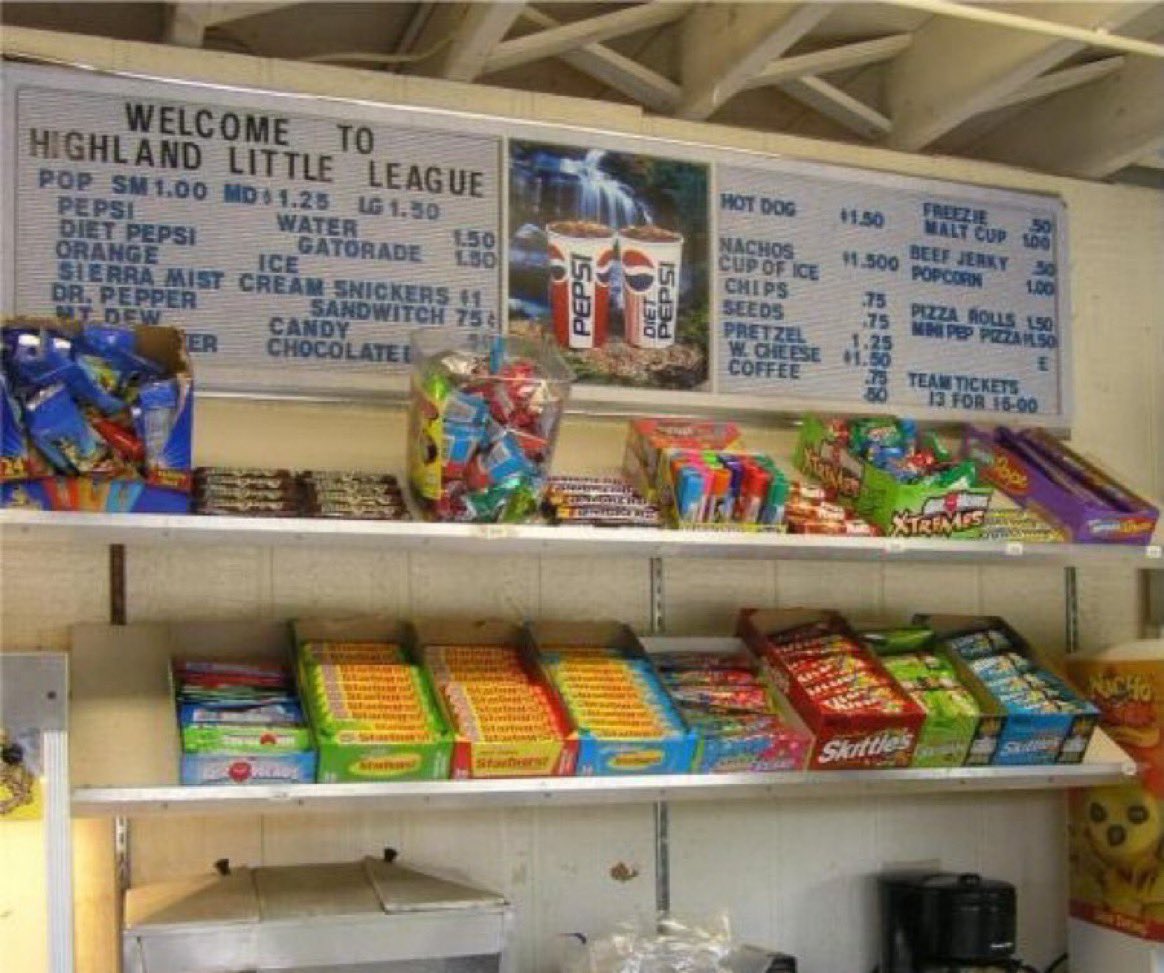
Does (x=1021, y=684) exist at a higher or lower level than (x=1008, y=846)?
higher

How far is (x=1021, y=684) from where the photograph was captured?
9.68ft

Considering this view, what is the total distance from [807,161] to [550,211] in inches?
26.0

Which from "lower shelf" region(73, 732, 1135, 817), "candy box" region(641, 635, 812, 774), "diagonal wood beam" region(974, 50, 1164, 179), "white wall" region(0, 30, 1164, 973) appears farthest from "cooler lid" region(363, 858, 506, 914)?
"diagonal wood beam" region(974, 50, 1164, 179)

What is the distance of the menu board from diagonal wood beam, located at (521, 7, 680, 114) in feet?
0.60

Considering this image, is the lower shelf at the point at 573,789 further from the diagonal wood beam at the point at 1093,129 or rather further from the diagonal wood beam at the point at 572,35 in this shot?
the diagonal wood beam at the point at 572,35

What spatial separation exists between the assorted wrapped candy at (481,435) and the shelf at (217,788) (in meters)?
0.48

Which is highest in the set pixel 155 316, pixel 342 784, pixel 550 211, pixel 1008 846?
pixel 550 211

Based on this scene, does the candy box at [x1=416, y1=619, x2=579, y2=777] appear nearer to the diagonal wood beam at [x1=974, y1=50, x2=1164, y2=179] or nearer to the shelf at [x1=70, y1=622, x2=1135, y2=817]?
the shelf at [x1=70, y1=622, x2=1135, y2=817]

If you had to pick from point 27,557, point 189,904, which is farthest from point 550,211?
point 189,904

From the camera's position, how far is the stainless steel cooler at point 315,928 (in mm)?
2168

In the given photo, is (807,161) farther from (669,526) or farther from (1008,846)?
(1008,846)

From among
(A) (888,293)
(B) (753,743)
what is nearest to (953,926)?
(B) (753,743)

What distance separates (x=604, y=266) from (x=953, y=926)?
1574mm

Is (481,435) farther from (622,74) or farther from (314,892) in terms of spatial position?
(622,74)
